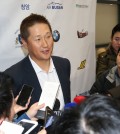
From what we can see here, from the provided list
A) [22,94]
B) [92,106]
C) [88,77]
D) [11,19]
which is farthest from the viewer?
[88,77]

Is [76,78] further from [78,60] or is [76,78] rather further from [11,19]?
[11,19]

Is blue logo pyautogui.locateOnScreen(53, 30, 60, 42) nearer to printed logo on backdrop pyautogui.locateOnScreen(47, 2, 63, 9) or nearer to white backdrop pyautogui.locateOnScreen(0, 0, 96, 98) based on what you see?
white backdrop pyautogui.locateOnScreen(0, 0, 96, 98)

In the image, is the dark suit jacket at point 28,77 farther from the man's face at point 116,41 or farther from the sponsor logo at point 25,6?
the man's face at point 116,41

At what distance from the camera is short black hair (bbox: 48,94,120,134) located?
59 centimetres

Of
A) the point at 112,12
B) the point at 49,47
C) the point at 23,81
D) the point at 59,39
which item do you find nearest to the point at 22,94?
the point at 23,81

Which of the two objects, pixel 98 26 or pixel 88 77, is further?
pixel 98 26

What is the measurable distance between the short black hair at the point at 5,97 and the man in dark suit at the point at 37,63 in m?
0.46

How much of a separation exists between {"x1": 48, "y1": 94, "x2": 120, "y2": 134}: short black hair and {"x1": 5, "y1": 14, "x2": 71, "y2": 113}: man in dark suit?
83 centimetres

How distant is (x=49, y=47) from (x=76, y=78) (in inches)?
43.9

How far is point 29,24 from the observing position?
153cm

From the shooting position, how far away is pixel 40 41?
155 cm

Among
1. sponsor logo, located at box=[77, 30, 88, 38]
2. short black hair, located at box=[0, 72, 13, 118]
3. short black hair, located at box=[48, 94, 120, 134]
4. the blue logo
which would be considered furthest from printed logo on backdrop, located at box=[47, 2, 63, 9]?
short black hair, located at box=[48, 94, 120, 134]

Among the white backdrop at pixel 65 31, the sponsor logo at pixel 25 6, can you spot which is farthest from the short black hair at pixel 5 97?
the sponsor logo at pixel 25 6

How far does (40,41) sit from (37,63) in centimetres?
13
